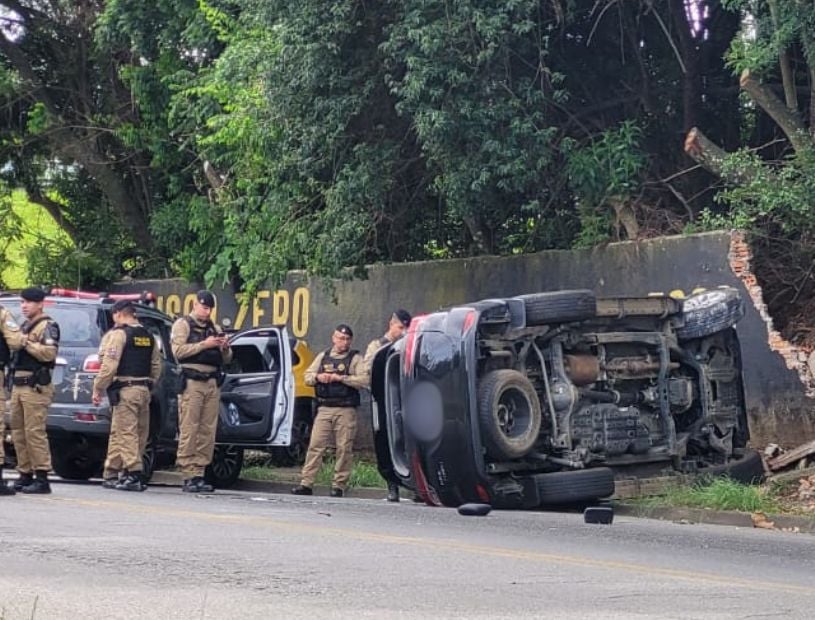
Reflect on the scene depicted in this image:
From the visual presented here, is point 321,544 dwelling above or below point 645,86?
below

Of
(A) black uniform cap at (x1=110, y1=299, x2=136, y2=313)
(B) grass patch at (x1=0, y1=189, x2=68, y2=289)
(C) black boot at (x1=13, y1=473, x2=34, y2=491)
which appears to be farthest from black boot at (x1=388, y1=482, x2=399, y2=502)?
(B) grass patch at (x1=0, y1=189, x2=68, y2=289)

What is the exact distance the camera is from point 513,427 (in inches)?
483

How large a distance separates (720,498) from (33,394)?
20.0 ft

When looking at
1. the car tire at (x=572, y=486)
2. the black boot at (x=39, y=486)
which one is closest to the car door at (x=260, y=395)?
the black boot at (x=39, y=486)

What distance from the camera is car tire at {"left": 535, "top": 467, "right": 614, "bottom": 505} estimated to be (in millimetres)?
12203

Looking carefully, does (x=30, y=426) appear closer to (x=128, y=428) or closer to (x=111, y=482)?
(x=128, y=428)

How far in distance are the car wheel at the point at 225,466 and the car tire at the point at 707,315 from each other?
5.64 metres

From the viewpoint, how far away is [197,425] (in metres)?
14.5

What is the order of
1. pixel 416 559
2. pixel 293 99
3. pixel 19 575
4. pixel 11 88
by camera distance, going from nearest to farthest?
pixel 19 575 → pixel 416 559 → pixel 293 99 → pixel 11 88

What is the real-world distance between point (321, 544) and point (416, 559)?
0.86 metres

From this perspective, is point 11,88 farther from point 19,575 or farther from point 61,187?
point 19,575

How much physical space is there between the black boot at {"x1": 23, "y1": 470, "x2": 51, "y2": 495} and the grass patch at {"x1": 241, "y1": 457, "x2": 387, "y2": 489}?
3916 mm

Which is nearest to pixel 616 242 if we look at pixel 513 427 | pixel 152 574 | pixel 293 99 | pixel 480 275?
pixel 480 275

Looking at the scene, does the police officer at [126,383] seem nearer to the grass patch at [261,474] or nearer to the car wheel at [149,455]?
the car wheel at [149,455]
